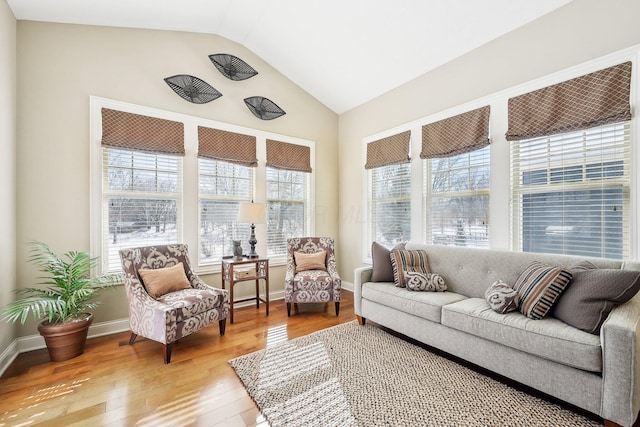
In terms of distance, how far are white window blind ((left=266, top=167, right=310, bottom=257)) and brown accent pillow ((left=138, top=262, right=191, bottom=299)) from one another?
1421 mm

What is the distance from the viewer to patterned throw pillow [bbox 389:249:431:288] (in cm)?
288

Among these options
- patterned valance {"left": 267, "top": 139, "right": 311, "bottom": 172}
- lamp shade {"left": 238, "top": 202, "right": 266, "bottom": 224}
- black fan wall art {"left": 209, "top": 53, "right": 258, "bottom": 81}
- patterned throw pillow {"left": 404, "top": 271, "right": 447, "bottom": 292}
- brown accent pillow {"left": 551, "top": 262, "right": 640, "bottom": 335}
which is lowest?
patterned throw pillow {"left": 404, "top": 271, "right": 447, "bottom": 292}

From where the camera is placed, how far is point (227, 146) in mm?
3727

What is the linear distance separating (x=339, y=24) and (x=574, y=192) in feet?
9.23

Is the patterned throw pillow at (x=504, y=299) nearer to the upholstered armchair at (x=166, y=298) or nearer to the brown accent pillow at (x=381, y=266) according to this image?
the brown accent pillow at (x=381, y=266)

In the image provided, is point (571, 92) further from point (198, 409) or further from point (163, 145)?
point (163, 145)

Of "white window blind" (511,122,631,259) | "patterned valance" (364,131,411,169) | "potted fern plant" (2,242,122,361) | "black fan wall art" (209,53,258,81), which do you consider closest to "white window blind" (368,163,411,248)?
"patterned valance" (364,131,411,169)

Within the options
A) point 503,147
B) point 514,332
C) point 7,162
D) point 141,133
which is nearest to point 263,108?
point 141,133

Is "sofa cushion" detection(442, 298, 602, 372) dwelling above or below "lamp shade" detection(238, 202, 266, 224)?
below

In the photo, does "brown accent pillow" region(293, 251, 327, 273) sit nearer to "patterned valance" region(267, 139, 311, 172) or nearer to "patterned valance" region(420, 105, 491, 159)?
"patterned valance" region(267, 139, 311, 172)

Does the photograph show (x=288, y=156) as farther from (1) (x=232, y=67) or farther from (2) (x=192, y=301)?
(2) (x=192, y=301)

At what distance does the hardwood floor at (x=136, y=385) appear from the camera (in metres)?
1.72

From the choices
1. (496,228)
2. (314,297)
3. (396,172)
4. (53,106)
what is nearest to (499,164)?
(496,228)

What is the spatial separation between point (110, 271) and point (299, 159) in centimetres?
271
